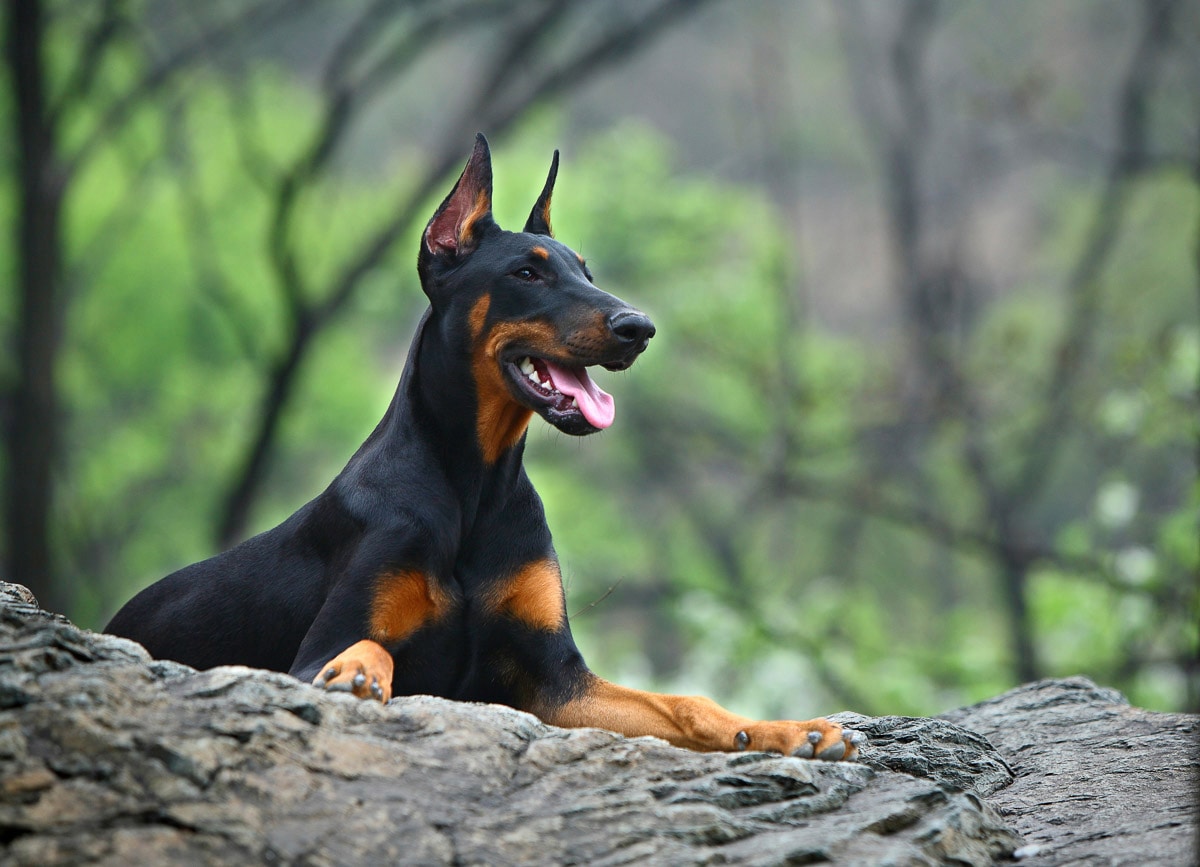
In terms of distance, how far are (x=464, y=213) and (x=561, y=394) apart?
875 mm

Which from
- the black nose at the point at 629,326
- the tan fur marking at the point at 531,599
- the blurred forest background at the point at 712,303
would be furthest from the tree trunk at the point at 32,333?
the black nose at the point at 629,326

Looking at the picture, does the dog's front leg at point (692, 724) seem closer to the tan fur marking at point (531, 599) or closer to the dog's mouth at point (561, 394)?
the tan fur marking at point (531, 599)

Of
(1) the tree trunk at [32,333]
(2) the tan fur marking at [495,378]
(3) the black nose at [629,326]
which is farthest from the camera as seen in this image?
(1) the tree trunk at [32,333]

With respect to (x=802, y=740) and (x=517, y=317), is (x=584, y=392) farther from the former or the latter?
(x=802, y=740)

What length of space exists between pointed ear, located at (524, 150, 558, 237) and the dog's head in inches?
9.9

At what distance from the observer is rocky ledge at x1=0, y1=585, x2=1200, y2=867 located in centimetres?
319

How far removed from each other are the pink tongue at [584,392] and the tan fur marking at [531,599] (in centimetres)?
55

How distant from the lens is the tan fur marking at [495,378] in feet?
15.8

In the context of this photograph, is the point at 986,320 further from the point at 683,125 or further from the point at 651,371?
the point at 683,125

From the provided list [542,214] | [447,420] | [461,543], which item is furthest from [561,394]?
[542,214]

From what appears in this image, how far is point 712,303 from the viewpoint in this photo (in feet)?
71.1

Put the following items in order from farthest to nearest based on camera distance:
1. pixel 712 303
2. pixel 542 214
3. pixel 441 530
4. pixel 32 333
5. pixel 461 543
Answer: pixel 712 303, pixel 32 333, pixel 542 214, pixel 461 543, pixel 441 530

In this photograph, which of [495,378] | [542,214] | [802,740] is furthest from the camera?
[542,214]

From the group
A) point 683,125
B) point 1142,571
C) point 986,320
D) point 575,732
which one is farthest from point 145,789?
point 683,125
